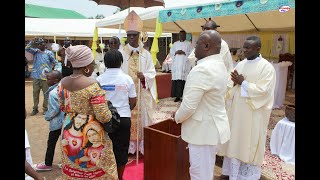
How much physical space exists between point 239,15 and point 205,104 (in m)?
7.13

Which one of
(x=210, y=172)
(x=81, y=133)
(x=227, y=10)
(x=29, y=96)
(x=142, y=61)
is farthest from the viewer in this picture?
(x=29, y=96)

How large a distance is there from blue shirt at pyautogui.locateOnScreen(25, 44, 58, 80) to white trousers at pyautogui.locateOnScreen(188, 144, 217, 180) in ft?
19.8

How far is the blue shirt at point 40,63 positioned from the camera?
25.2 ft

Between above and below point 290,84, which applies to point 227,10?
above

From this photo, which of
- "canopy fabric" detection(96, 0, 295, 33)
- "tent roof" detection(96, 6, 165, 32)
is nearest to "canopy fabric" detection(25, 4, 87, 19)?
"tent roof" detection(96, 6, 165, 32)

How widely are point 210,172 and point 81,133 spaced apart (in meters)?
1.27

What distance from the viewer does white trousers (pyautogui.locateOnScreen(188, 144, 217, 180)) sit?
269cm

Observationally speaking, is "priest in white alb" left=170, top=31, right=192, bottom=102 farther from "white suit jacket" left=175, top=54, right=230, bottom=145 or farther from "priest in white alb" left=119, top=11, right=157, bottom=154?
"white suit jacket" left=175, top=54, right=230, bottom=145

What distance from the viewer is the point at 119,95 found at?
3.34 meters

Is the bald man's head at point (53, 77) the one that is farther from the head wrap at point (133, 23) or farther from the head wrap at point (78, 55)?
the head wrap at point (78, 55)

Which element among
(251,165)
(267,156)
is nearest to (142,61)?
(251,165)
